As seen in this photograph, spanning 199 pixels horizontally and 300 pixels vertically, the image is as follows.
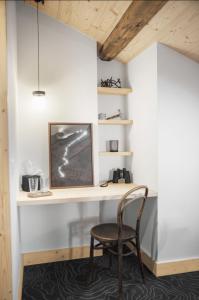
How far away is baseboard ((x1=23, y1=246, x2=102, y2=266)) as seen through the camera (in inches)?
103

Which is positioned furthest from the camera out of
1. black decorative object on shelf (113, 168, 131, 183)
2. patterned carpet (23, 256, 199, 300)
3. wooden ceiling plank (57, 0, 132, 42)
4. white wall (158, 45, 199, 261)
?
black decorative object on shelf (113, 168, 131, 183)

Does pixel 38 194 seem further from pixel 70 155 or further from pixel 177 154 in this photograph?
pixel 177 154

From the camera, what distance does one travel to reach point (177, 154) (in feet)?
7.84

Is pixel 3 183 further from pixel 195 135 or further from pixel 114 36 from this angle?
pixel 195 135

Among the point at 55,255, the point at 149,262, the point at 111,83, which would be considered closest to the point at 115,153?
the point at 111,83

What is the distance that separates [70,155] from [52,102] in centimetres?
60

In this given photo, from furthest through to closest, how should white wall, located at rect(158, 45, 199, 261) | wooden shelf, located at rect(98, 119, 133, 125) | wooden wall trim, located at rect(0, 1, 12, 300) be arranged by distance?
wooden shelf, located at rect(98, 119, 133, 125) → white wall, located at rect(158, 45, 199, 261) → wooden wall trim, located at rect(0, 1, 12, 300)

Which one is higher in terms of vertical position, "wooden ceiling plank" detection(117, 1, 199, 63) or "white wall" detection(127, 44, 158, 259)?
"wooden ceiling plank" detection(117, 1, 199, 63)

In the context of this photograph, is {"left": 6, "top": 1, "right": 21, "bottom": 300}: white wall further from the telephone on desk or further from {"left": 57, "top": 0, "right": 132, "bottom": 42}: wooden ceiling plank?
the telephone on desk

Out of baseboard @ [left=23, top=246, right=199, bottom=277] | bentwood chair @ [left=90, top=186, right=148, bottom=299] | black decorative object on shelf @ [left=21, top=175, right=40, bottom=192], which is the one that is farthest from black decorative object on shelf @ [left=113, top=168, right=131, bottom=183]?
black decorative object on shelf @ [left=21, top=175, right=40, bottom=192]

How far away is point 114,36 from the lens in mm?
2303

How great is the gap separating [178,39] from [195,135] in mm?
907

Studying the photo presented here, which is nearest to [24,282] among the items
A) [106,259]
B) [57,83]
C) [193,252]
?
[106,259]

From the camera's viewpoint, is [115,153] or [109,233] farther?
[115,153]
